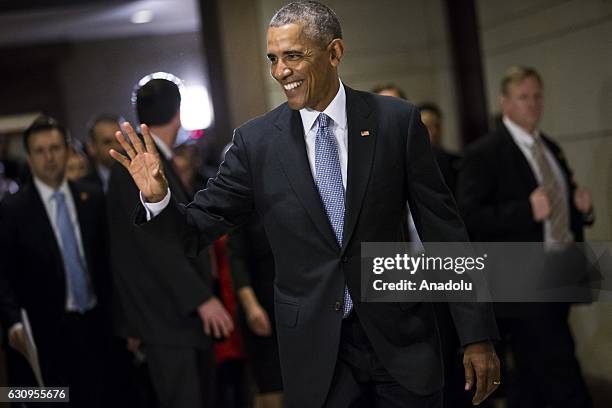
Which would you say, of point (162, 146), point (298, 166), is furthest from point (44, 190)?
point (298, 166)

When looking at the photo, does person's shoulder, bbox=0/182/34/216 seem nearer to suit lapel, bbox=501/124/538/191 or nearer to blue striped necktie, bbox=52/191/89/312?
blue striped necktie, bbox=52/191/89/312

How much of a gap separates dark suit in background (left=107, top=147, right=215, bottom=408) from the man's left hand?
1.33 meters

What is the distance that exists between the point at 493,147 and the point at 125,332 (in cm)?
163

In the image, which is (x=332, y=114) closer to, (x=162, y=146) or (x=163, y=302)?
(x=162, y=146)

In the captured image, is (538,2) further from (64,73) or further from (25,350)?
(25,350)

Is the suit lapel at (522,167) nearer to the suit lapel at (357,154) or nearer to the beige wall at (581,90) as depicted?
the beige wall at (581,90)

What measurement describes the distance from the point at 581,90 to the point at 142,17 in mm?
1829

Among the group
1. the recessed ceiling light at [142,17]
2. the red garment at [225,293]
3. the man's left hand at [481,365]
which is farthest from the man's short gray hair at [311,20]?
the red garment at [225,293]

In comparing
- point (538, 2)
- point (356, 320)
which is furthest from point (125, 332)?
point (538, 2)

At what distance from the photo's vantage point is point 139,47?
12.8 feet

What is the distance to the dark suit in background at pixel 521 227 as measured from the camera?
13.2 feet

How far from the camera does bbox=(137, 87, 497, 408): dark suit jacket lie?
2432 millimetres

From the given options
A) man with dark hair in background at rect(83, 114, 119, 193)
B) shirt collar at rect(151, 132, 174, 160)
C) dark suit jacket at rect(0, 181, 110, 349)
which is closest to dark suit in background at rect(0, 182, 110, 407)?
dark suit jacket at rect(0, 181, 110, 349)

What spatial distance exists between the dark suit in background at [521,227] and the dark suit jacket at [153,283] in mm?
1166
